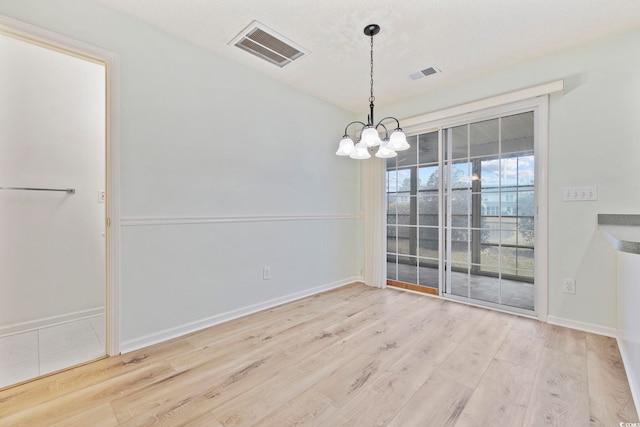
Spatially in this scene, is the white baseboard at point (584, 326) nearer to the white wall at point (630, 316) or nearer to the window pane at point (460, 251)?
the white wall at point (630, 316)

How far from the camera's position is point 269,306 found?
9.86ft

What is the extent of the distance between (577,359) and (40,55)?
4961 mm

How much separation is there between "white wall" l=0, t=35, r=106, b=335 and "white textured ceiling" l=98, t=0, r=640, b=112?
3.85 ft

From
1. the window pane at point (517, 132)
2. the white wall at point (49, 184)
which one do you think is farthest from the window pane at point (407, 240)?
the white wall at point (49, 184)

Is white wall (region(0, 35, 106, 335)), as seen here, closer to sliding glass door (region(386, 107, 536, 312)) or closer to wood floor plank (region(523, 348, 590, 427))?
sliding glass door (region(386, 107, 536, 312))

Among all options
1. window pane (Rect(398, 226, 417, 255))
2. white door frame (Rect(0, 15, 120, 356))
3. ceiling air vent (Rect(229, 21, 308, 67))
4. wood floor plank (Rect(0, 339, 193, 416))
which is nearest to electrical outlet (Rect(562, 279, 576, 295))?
window pane (Rect(398, 226, 417, 255))

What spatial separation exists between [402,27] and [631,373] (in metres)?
2.72

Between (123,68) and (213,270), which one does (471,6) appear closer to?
(123,68)

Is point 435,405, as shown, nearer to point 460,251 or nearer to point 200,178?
point 460,251

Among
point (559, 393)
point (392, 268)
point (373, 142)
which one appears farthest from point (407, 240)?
point (559, 393)

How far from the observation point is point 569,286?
8.27ft

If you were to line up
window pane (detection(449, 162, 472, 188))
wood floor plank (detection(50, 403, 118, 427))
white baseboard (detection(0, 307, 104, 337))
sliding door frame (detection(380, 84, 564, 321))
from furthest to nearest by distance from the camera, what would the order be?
1. window pane (detection(449, 162, 472, 188))
2. sliding door frame (detection(380, 84, 564, 321))
3. white baseboard (detection(0, 307, 104, 337))
4. wood floor plank (detection(50, 403, 118, 427))

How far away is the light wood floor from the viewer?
4.70 ft

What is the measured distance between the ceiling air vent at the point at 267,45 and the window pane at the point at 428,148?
1.81 metres
